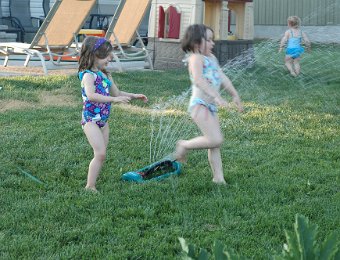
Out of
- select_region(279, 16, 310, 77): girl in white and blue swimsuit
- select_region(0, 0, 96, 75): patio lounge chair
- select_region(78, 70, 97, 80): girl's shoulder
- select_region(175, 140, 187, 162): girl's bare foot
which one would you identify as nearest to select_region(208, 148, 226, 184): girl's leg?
select_region(175, 140, 187, 162): girl's bare foot

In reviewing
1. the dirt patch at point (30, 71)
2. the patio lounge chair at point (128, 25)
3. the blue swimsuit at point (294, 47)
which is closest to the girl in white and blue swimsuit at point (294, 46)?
the blue swimsuit at point (294, 47)

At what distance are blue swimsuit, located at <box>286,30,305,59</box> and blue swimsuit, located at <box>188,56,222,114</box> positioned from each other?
643 centimetres

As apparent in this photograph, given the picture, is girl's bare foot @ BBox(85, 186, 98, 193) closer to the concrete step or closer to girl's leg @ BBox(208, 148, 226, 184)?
girl's leg @ BBox(208, 148, 226, 184)

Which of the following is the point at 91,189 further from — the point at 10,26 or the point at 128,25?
the point at 10,26

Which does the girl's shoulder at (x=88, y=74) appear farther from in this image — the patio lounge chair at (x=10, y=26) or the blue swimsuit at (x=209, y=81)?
the patio lounge chair at (x=10, y=26)

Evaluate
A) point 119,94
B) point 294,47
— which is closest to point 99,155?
point 119,94

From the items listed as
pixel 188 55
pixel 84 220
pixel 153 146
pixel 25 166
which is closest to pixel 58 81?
pixel 153 146

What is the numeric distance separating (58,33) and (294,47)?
3.65 metres

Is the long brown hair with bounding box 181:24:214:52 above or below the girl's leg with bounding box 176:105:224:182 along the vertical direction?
above

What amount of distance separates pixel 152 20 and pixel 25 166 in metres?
7.46

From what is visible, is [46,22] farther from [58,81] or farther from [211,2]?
[211,2]

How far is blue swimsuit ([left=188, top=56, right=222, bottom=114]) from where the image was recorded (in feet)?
14.1

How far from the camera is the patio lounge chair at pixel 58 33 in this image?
10.1 m

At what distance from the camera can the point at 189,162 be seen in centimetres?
512
